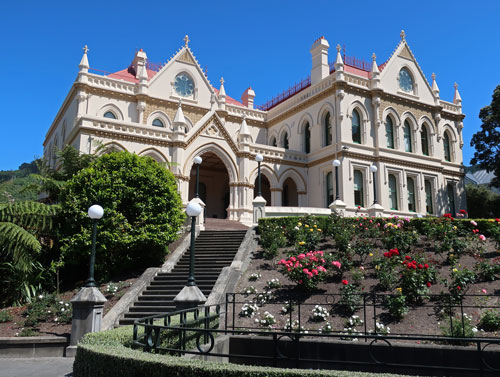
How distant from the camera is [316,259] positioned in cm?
1393

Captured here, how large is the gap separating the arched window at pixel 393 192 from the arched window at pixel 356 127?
3883 mm

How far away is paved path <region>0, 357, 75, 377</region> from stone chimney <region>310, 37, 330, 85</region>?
86.2 feet

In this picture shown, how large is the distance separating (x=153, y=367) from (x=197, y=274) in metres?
10.0

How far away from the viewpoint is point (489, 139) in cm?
3409

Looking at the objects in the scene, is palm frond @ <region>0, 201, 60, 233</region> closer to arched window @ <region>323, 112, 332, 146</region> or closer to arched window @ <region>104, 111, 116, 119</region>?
arched window @ <region>104, 111, 116, 119</region>

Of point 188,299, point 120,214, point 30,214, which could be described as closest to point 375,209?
point 120,214

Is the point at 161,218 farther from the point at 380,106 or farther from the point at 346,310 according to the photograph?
the point at 380,106

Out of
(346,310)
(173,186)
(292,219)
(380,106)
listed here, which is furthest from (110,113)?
(346,310)

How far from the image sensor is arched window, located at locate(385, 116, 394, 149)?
3156 cm

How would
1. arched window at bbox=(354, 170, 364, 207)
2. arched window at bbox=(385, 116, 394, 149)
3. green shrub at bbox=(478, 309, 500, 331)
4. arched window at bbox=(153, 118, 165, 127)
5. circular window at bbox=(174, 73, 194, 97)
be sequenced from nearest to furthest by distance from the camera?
green shrub at bbox=(478, 309, 500, 331), arched window at bbox=(354, 170, 364, 207), arched window at bbox=(153, 118, 165, 127), arched window at bbox=(385, 116, 394, 149), circular window at bbox=(174, 73, 194, 97)

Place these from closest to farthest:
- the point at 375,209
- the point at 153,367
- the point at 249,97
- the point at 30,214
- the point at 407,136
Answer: the point at 153,367, the point at 30,214, the point at 375,209, the point at 407,136, the point at 249,97

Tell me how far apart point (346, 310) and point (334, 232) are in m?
6.25

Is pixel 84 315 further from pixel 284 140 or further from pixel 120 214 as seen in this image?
pixel 284 140

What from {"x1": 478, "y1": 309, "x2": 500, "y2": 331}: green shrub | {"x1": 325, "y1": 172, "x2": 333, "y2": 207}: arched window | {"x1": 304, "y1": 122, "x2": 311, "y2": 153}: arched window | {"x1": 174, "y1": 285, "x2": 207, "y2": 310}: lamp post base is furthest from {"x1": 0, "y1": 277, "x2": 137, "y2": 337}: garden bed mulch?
{"x1": 304, "y1": 122, "x2": 311, "y2": 153}: arched window
